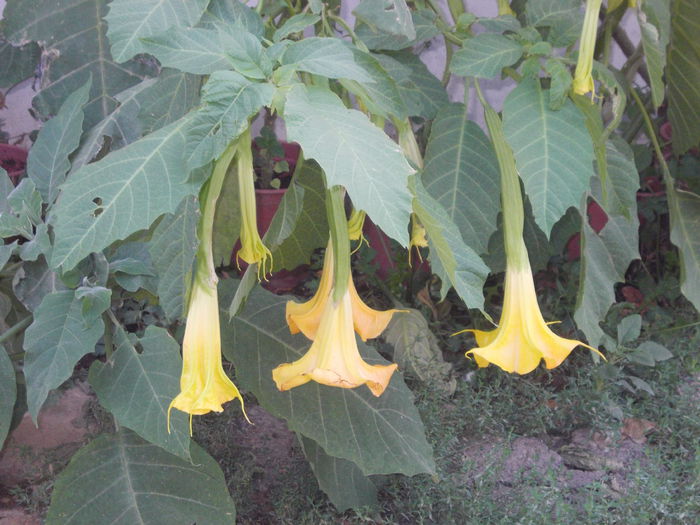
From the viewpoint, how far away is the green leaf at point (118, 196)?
2.38 ft

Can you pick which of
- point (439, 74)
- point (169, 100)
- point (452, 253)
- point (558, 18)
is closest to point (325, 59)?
point (452, 253)

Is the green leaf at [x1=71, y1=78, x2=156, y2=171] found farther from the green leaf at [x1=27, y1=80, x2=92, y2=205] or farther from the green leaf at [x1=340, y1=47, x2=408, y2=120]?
the green leaf at [x1=340, y1=47, x2=408, y2=120]

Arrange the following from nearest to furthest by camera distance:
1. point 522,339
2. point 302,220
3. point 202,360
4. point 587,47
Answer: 1. point 202,360
2. point 522,339
3. point 587,47
4. point 302,220

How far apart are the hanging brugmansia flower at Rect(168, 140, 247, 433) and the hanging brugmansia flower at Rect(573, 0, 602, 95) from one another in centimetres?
52

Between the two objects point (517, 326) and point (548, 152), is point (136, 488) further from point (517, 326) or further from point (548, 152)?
point (548, 152)

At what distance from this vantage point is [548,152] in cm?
96

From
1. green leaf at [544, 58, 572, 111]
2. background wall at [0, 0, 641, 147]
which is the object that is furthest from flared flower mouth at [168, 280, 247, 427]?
background wall at [0, 0, 641, 147]

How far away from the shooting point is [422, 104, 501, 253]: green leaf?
3.87ft

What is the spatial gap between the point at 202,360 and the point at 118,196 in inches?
7.5

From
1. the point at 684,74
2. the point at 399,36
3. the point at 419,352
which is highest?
the point at 399,36

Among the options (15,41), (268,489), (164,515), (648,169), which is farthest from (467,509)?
(648,169)

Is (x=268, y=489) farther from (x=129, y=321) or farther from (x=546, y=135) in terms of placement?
(x=546, y=135)

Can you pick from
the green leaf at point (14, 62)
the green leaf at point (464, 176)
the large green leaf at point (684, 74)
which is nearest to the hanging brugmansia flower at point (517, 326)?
the green leaf at point (464, 176)

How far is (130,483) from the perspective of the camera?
3.67 ft
